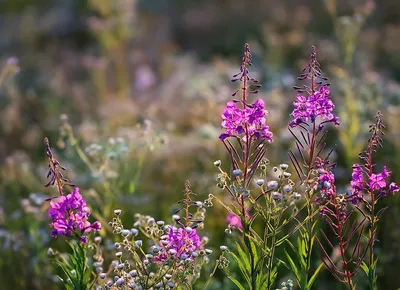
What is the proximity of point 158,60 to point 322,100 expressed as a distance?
6.68 meters

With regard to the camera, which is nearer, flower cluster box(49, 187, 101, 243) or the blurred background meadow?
flower cluster box(49, 187, 101, 243)

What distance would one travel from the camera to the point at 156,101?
6.62m

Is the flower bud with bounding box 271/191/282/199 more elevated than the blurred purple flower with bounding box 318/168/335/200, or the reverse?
the blurred purple flower with bounding box 318/168/335/200

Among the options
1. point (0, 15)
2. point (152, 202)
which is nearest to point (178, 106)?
point (152, 202)

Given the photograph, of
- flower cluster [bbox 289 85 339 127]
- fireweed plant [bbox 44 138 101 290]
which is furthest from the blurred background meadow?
flower cluster [bbox 289 85 339 127]

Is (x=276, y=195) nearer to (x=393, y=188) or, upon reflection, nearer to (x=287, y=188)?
(x=287, y=188)

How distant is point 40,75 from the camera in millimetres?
8570

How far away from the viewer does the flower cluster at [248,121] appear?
2.08m

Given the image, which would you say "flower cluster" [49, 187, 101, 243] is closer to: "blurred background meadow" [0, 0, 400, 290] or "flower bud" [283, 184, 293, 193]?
"flower bud" [283, 184, 293, 193]

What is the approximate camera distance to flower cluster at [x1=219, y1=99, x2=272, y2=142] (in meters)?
2.08

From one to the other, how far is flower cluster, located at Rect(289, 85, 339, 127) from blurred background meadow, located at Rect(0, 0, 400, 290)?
4.08 ft

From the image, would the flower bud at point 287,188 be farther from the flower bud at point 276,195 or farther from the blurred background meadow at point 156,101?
the blurred background meadow at point 156,101

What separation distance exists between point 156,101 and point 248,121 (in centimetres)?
459

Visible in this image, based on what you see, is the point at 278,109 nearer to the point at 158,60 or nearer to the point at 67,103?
the point at 67,103
